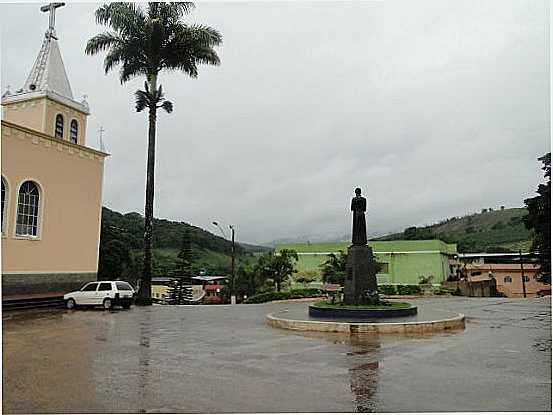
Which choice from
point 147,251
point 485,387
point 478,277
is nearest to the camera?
point 485,387

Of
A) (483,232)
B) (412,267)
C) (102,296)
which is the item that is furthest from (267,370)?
(483,232)

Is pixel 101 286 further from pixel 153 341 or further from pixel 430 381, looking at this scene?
pixel 430 381

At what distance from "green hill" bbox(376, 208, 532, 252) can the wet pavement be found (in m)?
44.3

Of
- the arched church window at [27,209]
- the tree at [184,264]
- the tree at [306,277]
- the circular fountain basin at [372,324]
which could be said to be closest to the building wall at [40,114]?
the arched church window at [27,209]

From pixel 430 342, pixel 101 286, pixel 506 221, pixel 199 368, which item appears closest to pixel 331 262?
pixel 101 286

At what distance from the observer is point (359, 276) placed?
47.3ft

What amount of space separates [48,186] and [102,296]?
5.01 metres

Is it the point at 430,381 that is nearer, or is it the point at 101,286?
the point at 430,381

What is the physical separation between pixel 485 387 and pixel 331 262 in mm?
24754

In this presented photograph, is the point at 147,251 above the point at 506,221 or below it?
below

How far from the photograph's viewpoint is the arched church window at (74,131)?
23119mm

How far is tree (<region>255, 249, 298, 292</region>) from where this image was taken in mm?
30811

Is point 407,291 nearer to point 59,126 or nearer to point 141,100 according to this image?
point 141,100

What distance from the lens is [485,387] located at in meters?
6.20
